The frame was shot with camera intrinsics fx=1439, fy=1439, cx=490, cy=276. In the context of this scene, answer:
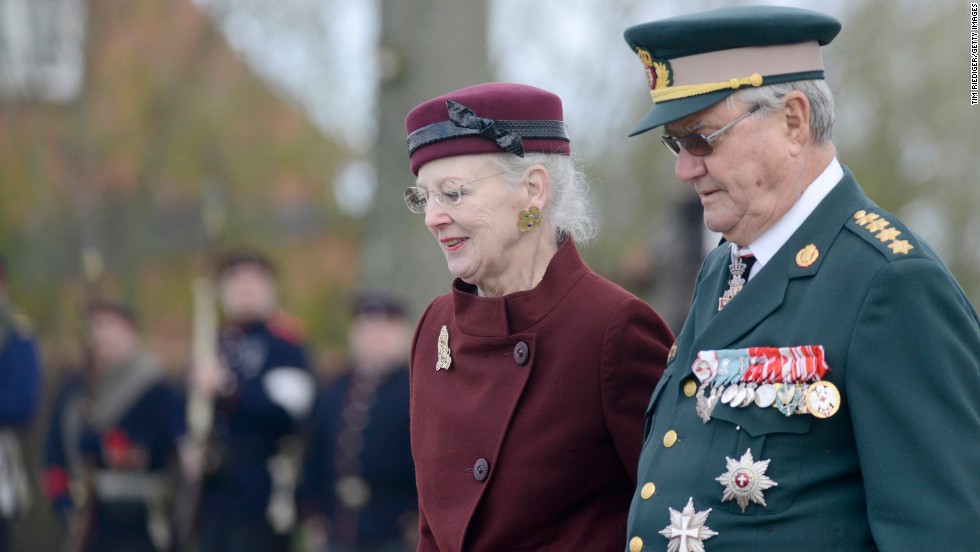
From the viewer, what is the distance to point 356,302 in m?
9.47

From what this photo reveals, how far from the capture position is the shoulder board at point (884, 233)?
2908mm

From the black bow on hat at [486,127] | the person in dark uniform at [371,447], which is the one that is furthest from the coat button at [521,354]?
the person in dark uniform at [371,447]

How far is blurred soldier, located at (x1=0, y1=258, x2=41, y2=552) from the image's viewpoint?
948 cm

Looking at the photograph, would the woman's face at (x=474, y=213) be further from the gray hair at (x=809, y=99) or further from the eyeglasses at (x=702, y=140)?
the gray hair at (x=809, y=99)

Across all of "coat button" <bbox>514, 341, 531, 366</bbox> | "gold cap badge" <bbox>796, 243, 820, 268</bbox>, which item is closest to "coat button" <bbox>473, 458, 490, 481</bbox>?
"coat button" <bbox>514, 341, 531, 366</bbox>

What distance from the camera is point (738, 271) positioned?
10.9ft

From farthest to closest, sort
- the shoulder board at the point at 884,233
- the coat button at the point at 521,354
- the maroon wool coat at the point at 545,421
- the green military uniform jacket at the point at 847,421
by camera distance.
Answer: the coat button at the point at 521,354
the maroon wool coat at the point at 545,421
the shoulder board at the point at 884,233
the green military uniform jacket at the point at 847,421

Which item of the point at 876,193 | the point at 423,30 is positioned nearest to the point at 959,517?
the point at 423,30

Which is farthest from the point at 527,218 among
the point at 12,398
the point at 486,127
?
the point at 12,398

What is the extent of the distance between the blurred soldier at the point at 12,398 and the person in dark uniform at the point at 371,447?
6.31 ft

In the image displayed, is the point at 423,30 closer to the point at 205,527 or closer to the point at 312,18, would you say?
the point at 205,527

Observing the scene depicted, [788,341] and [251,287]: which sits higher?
[788,341]

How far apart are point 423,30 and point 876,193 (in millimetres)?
13729

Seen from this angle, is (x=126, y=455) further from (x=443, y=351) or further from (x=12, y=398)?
(x=443, y=351)
